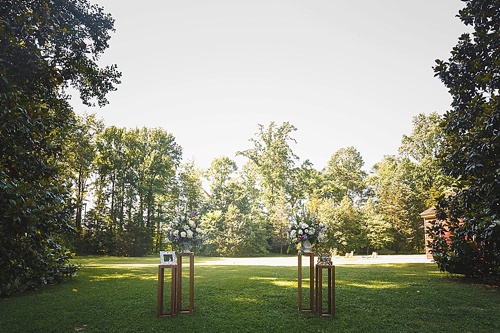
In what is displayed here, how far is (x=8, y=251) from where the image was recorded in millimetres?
4715

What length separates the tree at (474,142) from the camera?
7652 millimetres

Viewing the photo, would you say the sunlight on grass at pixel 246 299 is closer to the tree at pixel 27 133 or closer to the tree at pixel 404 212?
the tree at pixel 27 133

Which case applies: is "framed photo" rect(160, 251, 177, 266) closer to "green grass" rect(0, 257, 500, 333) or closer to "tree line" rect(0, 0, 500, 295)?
"green grass" rect(0, 257, 500, 333)

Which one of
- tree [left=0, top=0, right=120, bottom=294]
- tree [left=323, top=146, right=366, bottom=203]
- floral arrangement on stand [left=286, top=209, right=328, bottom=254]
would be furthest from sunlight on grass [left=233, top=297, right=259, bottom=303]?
tree [left=323, top=146, right=366, bottom=203]

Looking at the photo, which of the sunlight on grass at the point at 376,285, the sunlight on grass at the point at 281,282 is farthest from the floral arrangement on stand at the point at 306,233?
the sunlight on grass at the point at 376,285

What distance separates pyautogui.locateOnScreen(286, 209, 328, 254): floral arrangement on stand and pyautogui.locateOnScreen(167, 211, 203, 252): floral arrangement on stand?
5.93 feet

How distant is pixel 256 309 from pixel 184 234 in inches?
74.5

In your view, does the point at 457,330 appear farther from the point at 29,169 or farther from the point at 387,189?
the point at 387,189

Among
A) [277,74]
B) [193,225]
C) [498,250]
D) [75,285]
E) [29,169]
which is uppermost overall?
[277,74]

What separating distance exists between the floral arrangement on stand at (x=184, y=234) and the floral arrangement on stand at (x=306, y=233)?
1.81 meters

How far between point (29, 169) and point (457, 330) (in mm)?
7116

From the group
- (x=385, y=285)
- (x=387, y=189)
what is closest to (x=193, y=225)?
(x=385, y=285)

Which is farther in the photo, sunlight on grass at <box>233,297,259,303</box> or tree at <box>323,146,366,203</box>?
tree at <box>323,146,366,203</box>

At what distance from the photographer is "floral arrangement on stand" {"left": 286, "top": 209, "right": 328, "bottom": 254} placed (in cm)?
627
